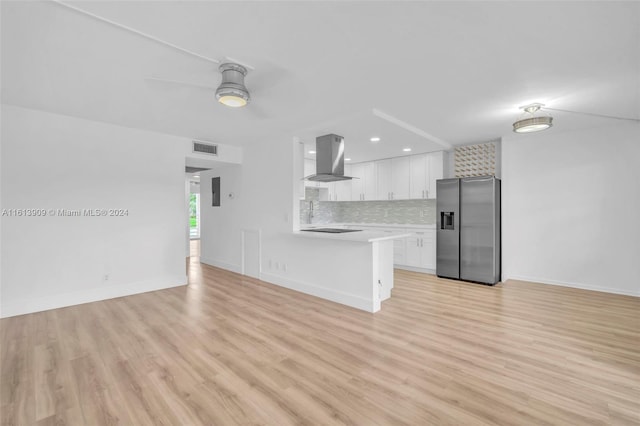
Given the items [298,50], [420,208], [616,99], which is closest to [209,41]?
[298,50]

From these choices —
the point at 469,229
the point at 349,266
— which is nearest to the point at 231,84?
the point at 349,266

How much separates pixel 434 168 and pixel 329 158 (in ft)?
8.51

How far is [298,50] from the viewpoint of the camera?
220cm

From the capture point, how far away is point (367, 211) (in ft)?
24.1

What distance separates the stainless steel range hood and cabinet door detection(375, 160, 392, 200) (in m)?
2.26

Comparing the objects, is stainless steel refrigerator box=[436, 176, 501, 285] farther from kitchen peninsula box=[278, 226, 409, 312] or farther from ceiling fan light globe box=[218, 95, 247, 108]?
ceiling fan light globe box=[218, 95, 247, 108]

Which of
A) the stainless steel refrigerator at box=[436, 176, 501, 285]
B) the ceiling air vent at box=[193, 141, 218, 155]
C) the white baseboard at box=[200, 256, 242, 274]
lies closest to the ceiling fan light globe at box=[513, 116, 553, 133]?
the stainless steel refrigerator at box=[436, 176, 501, 285]

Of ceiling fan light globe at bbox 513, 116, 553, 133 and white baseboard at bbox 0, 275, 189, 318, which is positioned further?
white baseboard at bbox 0, 275, 189, 318

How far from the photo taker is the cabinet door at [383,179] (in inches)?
255

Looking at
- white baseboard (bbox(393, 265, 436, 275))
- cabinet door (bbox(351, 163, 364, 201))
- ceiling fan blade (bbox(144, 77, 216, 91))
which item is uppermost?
ceiling fan blade (bbox(144, 77, 216, 91))

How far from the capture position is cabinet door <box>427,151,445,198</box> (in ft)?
18.8

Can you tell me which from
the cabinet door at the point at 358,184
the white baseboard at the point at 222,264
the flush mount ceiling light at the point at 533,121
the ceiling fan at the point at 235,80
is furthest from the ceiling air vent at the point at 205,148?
the flush mount ceiling light at the point at 533,121

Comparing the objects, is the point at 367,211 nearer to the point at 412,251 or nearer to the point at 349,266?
the point at 412,251

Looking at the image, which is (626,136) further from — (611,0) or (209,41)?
(209,41)
